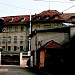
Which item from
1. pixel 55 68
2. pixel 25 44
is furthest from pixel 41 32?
pixel 25 44

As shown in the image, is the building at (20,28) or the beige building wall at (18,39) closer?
the building at (20,28)

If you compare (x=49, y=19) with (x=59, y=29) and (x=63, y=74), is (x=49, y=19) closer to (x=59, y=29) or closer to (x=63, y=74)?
(x=59, y=29)

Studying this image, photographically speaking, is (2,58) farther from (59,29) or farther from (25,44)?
(59,29)

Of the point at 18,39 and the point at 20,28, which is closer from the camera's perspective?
the point at 20,28

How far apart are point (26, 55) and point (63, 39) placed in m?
26.7

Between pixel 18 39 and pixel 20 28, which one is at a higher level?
pixel 20 28

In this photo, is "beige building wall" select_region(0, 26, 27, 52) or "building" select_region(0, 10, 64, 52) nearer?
"building" select_region(0, 10, 64, 52)

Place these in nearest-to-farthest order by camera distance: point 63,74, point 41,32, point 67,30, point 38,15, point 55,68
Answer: point 63,74
point 55,68
point 67,30
point 41,32
point 38,15

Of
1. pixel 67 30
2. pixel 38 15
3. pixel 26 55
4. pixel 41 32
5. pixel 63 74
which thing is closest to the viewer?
pixel 63 74

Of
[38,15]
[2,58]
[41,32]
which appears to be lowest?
[2,58]

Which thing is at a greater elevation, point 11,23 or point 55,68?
point 11,23

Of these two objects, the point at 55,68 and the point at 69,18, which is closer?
the point at 55,68

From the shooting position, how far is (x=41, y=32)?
42.8 meters

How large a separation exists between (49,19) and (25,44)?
34.7 feet
